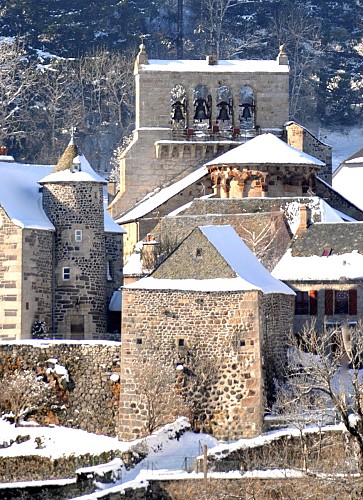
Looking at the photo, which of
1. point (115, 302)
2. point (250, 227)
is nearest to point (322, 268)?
point (250, 227)

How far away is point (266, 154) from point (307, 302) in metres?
12.9

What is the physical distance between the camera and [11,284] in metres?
74.7

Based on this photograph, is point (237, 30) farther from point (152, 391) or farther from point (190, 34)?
point (152, 391)

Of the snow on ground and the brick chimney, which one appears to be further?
the brick chimney

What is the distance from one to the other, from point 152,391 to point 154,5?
8174 cm

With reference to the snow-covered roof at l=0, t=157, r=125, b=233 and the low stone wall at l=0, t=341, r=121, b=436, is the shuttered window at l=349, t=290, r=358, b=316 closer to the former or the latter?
the snow-covered roof at l=0, t=157, r=125, b=233

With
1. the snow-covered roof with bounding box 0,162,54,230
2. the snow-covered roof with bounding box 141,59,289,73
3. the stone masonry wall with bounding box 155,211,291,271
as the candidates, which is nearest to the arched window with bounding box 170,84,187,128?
the snow-covered roof with bounding box 141,59,289,73

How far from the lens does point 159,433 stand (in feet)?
216

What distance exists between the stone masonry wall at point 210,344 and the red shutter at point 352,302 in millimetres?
9424

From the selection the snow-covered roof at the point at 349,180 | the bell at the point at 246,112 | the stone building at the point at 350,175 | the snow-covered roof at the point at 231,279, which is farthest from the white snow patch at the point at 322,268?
the stone building at the point at 350,175

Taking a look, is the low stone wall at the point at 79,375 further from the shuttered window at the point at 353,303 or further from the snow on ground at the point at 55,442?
the shuttered window at the point at 353,303

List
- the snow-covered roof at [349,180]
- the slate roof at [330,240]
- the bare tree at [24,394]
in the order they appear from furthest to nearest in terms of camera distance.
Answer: the snow-covered roof at [349,180] < the slate roof at [330,240] < the bare tree at [24,394]

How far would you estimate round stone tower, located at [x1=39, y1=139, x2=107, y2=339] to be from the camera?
2992 inches

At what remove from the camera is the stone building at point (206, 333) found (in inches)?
2635
